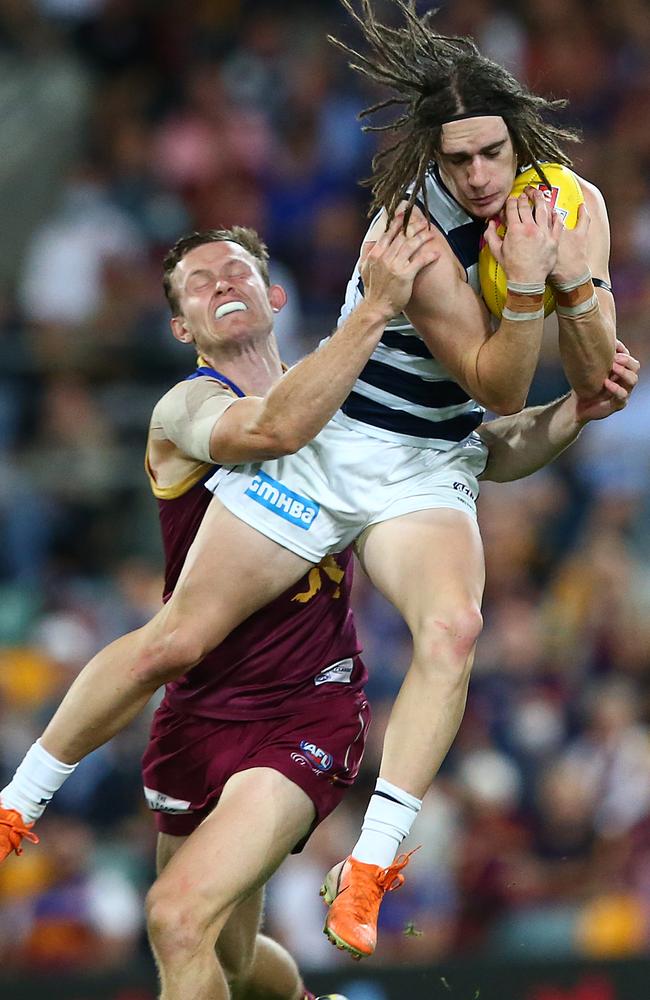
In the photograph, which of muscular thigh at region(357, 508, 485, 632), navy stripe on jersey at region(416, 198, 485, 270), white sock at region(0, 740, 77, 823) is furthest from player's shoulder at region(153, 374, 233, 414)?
white sock at region(0, 740, 77, 823)

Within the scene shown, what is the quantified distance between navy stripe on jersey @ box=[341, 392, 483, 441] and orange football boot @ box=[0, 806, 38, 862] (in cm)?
135

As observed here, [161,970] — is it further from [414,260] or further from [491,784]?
[491,784]

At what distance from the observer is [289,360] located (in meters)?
8.24

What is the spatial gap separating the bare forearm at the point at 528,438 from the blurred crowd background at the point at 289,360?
2.27 m

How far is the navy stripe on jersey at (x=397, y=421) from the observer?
4.18 m

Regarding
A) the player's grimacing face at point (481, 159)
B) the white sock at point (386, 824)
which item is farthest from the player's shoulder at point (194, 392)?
the white sock at point (386, 824)

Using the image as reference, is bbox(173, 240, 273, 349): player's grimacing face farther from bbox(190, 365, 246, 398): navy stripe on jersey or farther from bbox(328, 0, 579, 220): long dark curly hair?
bbox(328, 0, 579, 220): long dark curly hair

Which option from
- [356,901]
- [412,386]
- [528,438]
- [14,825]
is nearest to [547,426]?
[528,438]

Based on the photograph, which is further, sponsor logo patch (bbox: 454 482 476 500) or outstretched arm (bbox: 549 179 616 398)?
sponsor logo patch (bbox: 454 482 476 500)

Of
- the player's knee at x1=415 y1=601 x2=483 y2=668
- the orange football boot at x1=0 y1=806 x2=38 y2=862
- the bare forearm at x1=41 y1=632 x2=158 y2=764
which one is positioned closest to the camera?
the player's knee at x1=415 y1=601 x2=483 y2=668

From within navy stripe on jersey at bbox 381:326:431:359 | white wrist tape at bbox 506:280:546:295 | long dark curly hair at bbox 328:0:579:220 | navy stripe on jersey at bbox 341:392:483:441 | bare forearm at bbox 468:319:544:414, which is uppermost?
long dark curly hair at bbox 328:0:579:220

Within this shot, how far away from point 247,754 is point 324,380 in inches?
40.7

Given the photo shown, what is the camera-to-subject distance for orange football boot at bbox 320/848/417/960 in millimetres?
3721

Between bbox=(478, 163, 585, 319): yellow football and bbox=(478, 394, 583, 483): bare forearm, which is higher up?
bbox=(478, 163, 585, 319): yellow football
